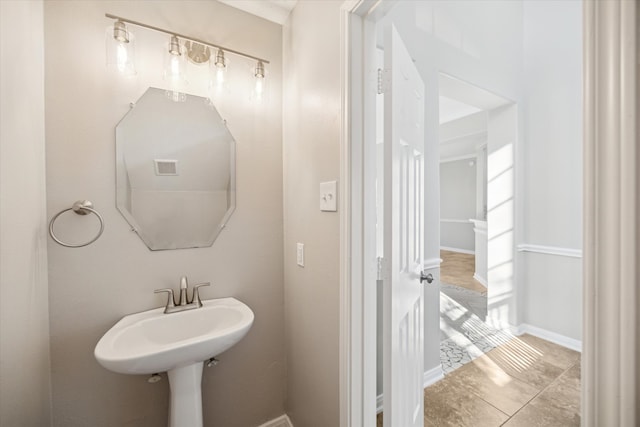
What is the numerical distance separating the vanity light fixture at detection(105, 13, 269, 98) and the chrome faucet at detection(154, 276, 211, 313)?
1.06 m

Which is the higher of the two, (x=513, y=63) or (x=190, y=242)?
(x=513, y=63)

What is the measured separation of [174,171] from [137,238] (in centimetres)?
38

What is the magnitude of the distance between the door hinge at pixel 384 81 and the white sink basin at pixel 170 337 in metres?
1.13

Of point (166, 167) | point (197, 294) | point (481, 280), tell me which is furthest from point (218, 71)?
point (481, 280)

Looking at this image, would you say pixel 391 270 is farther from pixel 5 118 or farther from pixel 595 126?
pixel 5 118

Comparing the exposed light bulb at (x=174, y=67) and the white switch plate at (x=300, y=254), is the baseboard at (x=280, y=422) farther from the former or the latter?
the exposed light bulb at (x=174, y=67)

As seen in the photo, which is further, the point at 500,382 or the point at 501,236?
the point at 501,236

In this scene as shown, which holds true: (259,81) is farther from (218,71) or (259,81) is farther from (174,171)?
(174,171)

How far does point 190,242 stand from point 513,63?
3.28 m

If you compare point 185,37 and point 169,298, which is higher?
point 185,37

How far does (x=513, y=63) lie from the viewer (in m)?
2.59

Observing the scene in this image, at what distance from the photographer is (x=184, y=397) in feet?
3.79

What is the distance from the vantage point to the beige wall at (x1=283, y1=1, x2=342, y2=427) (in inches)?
45.8

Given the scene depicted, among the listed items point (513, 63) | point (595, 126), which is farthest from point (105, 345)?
point (513, 63)
